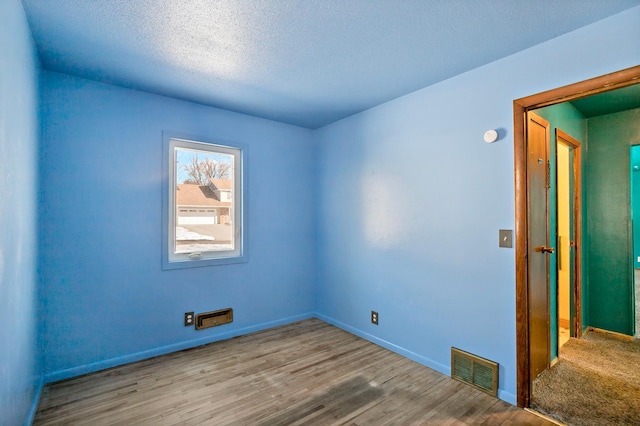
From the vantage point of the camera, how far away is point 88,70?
2.45 m

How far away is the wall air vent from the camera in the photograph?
10.4 feet

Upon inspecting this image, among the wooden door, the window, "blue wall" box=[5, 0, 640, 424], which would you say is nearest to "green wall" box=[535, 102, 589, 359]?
the wooden door

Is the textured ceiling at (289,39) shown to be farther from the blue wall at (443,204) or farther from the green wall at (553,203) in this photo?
the green wall at (553,203)

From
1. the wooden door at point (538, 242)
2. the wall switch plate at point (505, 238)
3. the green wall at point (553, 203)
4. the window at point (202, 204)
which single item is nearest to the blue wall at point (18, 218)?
the window at point (202, 204)

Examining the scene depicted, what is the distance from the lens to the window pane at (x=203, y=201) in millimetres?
3150

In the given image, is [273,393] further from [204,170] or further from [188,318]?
[204,170]

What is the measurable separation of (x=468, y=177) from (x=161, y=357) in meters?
3.19

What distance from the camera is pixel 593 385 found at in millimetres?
2398

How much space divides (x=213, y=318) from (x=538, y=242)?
10.2 feet

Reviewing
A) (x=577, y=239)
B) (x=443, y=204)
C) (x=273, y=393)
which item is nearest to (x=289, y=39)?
(x=443, y=204)

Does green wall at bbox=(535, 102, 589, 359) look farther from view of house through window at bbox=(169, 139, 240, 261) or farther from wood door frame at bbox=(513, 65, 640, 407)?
view of house through window at bbox=(169, 139, 240, 261)

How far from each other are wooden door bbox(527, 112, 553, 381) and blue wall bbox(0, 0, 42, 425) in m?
3.04

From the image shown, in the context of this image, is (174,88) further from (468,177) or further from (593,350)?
(593,350)

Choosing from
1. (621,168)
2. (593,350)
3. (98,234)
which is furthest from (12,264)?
(621,168)
